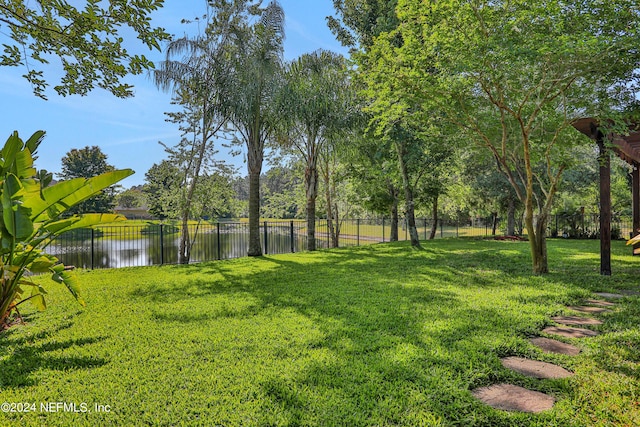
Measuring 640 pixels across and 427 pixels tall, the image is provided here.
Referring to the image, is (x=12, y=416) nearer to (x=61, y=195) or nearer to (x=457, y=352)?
(x=61, y=195)

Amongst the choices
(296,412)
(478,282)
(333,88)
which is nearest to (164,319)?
(296,412)

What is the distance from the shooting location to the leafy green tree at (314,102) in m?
9.62

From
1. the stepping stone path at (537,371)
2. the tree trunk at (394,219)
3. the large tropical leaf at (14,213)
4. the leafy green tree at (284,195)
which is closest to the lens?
the stepping stone path at (537,371)

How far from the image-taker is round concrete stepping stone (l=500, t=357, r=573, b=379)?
2.38 m

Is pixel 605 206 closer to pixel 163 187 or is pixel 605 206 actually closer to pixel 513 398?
pixel 513 398

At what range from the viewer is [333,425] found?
1787 mm

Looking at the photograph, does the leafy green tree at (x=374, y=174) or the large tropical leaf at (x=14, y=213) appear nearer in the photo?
the large tropical leaf at (x=14, y=213)

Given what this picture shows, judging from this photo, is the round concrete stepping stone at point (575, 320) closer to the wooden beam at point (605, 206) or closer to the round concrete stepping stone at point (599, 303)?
the round concrete stepping stone at point (599, 303)

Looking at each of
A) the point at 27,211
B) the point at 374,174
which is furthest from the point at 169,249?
the point at 27,211

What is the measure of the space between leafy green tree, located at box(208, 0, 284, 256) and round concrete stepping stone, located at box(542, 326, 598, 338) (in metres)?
7.87

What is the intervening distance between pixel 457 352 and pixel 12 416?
3016 millimetres

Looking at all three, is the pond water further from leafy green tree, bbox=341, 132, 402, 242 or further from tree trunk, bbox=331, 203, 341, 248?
leafy green tree, bbox=341, 132, 402, 242

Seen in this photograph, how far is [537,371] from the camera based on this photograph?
244cm

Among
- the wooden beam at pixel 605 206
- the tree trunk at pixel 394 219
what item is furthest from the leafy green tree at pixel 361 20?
the wooden beam at pixel 605 206
